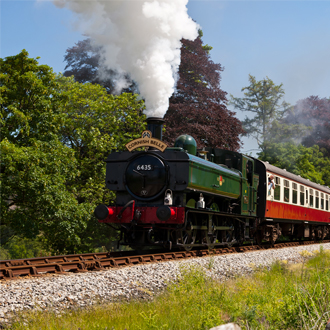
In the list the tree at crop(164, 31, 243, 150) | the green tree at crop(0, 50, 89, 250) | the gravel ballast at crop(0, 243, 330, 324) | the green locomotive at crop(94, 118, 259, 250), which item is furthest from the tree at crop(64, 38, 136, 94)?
the gravel ballast at crop(0, 243, 330, 324)

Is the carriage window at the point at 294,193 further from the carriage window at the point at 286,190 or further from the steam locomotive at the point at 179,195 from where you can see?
the steam locomotive at the point at 179,195

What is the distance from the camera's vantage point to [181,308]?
527 cm

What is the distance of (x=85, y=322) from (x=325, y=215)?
20.7m

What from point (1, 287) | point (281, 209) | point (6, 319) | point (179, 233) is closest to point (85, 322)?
point (6, 319)

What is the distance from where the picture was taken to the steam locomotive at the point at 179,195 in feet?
33.9

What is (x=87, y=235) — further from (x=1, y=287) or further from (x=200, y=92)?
(x=1, y=287)

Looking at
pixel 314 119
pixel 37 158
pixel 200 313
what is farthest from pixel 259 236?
pixel 314 119

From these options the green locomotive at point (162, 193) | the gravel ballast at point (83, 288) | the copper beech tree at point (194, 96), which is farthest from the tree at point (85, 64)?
the gravel ballast at point (83, 288)

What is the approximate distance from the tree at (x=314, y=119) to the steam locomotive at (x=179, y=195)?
2915cm

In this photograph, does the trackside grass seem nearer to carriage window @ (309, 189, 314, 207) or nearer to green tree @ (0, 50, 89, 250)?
green tree @ (0, 50, 89, 250)

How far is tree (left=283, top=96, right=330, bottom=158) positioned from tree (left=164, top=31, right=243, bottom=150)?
18244mm

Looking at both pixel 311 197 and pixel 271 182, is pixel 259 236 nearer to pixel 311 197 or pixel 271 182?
pixel 271 182

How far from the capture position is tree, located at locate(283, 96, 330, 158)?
142 ft

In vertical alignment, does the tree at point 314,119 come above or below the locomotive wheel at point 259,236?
above
